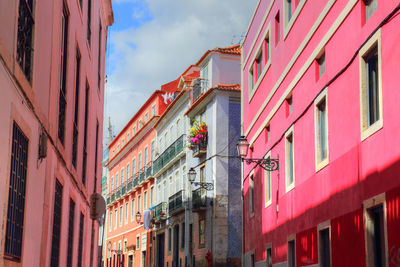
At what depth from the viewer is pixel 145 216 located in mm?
43219

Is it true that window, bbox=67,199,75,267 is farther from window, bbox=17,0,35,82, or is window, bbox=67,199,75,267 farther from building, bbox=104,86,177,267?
building, bbox=104,86,177,267

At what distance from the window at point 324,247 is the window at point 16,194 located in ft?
22.0

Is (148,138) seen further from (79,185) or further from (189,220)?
(79,185)

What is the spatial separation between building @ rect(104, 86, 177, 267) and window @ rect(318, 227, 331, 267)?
32124 mm

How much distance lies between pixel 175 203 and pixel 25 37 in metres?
30.9

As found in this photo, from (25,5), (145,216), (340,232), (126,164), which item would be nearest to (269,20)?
(340,232)

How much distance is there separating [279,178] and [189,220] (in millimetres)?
19001

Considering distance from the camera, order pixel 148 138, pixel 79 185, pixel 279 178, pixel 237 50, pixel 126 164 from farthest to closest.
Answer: pixel 126 164, pixel 148 138, pixel 237 50, pixel 279 178, pixel 79 185

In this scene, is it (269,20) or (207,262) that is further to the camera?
(207,262)

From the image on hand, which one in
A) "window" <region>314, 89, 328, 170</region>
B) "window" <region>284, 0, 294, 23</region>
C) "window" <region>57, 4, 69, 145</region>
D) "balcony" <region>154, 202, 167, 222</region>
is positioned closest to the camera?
"window" <region>57, 4, 69, 145</region>

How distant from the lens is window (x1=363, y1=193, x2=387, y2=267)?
9.81 metres

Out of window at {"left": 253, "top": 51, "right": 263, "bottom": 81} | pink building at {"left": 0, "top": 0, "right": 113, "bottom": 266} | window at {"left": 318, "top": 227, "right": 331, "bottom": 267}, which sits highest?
window at {"left": 253, "top": 51, "right": 263, "bottom": 81}

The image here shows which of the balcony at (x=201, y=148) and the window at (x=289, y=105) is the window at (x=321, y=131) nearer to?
the window at (x=289, y=105)

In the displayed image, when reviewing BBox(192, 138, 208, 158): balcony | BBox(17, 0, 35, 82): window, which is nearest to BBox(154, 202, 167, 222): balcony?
BBox(192, 138, 208, 158): balcony
